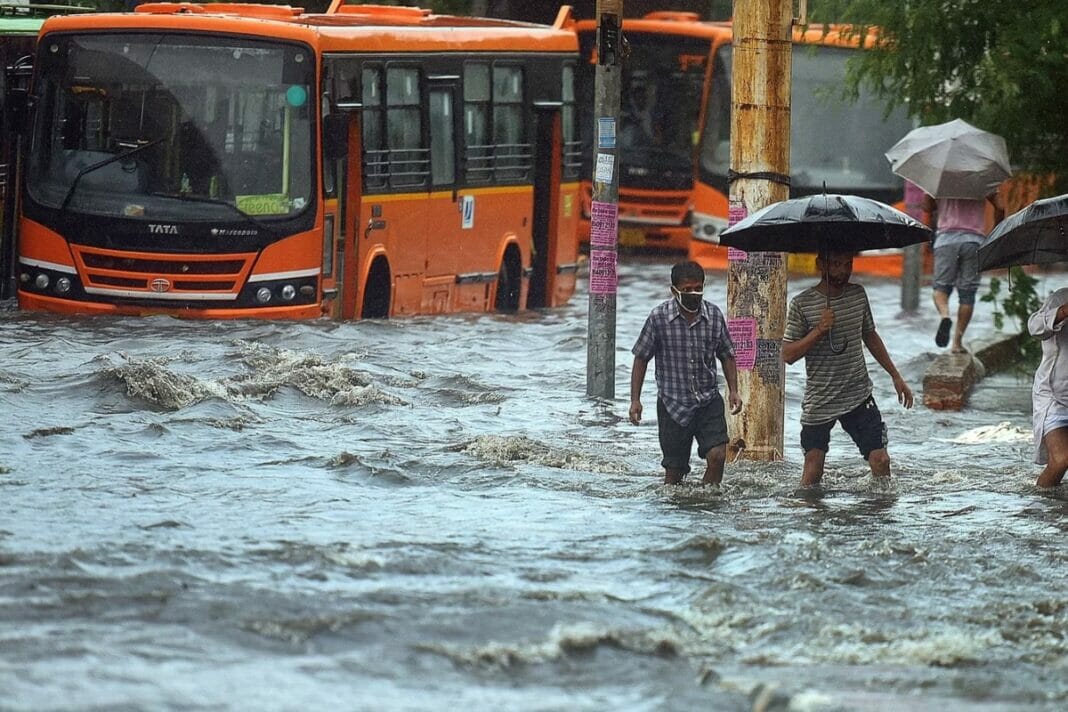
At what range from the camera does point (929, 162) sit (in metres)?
16.1

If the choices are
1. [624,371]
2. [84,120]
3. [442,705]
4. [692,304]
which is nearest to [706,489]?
[692,304]

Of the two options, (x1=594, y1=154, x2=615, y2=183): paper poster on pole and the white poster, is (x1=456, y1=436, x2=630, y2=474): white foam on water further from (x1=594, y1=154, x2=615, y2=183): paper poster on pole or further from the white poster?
the white poster

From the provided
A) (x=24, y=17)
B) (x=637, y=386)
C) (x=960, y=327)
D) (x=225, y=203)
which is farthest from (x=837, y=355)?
(x=24, y=17)

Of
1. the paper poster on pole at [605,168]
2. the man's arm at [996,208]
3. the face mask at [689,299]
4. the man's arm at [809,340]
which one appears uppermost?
the paper poster on pole at [605,168]

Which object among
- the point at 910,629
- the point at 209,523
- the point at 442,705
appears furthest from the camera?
the point at 209,523

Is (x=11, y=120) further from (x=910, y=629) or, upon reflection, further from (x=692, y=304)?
(x=910, y=629)

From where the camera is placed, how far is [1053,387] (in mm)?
11398

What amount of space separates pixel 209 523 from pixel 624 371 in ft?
28.4

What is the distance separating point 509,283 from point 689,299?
12.1m

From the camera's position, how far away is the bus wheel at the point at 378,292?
20078mm

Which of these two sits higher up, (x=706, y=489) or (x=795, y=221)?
(x=795, y=221)

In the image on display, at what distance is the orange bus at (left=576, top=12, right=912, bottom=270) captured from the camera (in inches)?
1116

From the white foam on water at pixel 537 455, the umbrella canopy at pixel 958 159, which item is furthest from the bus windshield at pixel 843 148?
the white foam on water at pixel 537 455

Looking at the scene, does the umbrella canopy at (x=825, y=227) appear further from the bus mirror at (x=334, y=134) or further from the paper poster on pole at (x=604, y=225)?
the bus mirror at (x=334, y=134)
